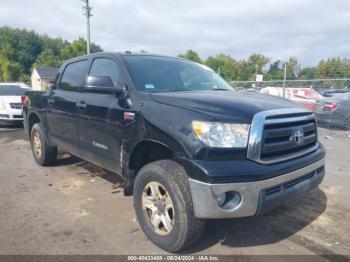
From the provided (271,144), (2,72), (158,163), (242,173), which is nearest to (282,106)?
(271,144)

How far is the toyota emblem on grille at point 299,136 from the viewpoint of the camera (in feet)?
10.9

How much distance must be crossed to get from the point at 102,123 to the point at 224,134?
1728 mm

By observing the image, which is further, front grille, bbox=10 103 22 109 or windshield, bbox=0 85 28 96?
windshield, bbox=0 85 28 96

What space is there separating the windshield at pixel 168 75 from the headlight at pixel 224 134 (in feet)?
3.51

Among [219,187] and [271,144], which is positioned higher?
[271,144]

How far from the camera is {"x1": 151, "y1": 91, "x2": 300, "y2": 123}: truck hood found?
118 inches

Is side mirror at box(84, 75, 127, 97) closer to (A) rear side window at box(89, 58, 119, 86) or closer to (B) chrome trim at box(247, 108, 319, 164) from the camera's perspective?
(A) rear side window at box(89, 58, 119, 86)

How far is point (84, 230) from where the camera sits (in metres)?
3.76

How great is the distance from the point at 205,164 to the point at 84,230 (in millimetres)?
1717

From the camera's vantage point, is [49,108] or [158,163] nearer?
[158,163]

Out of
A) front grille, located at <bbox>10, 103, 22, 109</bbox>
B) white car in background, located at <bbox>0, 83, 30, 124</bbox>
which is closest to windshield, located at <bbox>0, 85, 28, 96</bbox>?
white car in background, located at <bbox>0, 83, 30, 124</bbox>

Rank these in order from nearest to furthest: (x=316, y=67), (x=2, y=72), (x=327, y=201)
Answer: (x=327, y=201) < (x=2, y=72) < (x=316, y=67)

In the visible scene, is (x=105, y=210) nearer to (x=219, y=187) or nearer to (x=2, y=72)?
(x=219, y=187)

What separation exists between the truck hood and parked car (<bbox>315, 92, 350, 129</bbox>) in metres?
8.52
